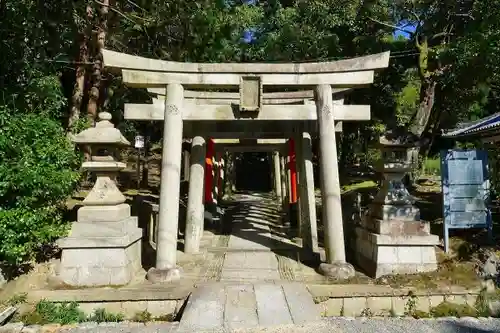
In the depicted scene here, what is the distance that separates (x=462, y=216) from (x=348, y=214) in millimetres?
4351

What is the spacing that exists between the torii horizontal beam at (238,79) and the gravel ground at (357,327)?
3.76 meters

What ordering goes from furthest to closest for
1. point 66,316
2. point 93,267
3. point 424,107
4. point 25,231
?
point 424,107
point 93,267
point 25,231
point 66,316

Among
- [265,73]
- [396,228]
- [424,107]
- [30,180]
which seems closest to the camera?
[30,180]

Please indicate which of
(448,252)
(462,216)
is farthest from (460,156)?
(448,252)

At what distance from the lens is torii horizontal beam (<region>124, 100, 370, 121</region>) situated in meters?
6.89

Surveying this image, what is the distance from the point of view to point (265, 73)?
690cm

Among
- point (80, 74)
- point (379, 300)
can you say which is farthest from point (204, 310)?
point (80, 74)

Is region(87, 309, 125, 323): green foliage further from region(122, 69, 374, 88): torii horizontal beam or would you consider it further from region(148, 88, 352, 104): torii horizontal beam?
region(148, 88, 352, 104): torii horizontal beam

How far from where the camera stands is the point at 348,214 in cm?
1138

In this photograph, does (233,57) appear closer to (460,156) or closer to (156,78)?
(156,78)

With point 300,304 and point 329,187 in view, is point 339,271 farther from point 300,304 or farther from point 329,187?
point 300,304

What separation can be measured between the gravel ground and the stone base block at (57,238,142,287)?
1.46 metres

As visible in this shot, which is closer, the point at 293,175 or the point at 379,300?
the point at 379,300

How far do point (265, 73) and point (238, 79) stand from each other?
463 mm
